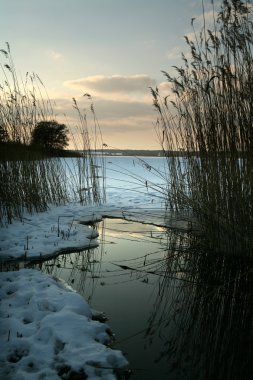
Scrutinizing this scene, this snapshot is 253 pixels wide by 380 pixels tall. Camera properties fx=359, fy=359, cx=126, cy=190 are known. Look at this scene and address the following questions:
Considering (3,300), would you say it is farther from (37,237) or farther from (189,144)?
(189,144)

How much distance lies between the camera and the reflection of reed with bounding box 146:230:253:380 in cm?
157

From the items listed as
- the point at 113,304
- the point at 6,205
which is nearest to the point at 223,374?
the point at 113,304

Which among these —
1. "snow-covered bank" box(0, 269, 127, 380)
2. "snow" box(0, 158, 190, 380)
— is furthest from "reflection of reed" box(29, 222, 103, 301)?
"snow-covered bank" box(0, 269, 127, 380)

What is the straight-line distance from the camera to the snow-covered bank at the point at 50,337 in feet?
4.91

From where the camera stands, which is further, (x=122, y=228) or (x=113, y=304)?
(x=122, y=228)

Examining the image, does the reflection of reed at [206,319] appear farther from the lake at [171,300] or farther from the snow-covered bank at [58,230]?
the snow-covered bank at [58,230]

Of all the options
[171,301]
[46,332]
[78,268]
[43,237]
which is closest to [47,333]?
[46,332]

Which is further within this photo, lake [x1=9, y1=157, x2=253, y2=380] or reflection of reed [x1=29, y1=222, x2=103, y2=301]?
reflection of reed [x1=29, y1=222, x2=103, y2=301]

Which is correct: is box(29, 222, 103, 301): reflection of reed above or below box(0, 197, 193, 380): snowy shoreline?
below

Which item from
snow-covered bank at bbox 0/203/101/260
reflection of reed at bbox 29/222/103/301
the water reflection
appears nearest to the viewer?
the water reflection

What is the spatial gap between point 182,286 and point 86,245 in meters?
1.41

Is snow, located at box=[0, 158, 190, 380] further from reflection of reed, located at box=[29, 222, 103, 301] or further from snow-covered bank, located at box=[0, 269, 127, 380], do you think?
reflection of reed, located at box=[29, 222, 103, 301]

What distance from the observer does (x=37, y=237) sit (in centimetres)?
387

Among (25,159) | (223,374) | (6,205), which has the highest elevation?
(25,159)
